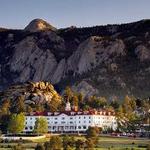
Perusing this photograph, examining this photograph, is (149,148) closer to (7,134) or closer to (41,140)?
(41,140)

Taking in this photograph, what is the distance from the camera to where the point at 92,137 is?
540 ft

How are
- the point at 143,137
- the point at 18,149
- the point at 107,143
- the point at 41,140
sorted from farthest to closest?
the point at 143,137
the point at 41,140
the point at 107,143
the point at 18,149

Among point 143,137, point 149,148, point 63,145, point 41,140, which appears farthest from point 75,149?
point 143,137

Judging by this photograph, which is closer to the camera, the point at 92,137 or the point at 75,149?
the point at 75,149

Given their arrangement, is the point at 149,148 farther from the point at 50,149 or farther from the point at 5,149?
the point at 5,149

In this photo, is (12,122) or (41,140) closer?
(41,140)

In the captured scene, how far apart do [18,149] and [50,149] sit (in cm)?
656

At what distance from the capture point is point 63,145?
5738 inches

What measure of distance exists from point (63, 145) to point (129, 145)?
22.4 meters

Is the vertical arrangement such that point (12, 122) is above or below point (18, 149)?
above

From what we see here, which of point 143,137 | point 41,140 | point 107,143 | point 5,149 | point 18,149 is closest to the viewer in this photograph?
point 18,149

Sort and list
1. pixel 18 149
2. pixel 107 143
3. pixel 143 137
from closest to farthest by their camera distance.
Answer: pixel 18 149
pixel 107 143
pixel 143 137

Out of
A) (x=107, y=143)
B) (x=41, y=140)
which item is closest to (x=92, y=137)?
(x=107, y=143)

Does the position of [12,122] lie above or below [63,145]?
above
